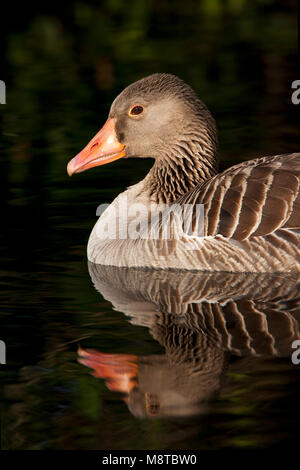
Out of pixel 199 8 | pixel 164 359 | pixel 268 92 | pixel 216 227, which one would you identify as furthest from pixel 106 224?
pixel 199 8

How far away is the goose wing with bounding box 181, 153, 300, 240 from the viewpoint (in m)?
10.9

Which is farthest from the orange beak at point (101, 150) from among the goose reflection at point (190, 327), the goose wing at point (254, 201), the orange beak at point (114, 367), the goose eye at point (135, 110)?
the orange beak at point (114, 367)

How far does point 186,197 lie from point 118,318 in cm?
222

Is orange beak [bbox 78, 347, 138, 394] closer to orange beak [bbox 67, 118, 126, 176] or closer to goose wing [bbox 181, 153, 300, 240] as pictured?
goose wing [bbox 181, 153, 300, 240]

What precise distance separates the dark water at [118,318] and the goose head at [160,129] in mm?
1328

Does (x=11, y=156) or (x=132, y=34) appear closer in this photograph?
(x=11, y=156)

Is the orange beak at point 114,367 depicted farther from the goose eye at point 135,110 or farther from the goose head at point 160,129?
the goose eye at point 135,110

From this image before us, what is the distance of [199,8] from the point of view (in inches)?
1152

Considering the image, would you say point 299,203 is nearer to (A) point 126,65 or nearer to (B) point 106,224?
(B) point 106,224

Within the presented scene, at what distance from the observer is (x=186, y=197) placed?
11742mm

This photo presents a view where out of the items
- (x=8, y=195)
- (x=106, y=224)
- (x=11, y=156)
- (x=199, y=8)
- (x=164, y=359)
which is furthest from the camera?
(x=199, y=8)

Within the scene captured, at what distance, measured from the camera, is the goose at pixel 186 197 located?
11.0 metres
